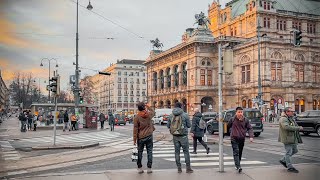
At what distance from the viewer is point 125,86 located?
474 feet

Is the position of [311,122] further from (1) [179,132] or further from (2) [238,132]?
(1) [179,132]

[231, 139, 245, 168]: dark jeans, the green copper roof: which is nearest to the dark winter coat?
[231, 139, 245, 168]: dark jeans

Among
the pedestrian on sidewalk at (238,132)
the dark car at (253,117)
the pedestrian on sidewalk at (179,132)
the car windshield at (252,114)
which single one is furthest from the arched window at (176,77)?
the pedestrian on sidewalk at (179,132)

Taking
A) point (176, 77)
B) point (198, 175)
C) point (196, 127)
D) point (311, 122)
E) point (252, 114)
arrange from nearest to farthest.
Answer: point (198, 175) < point (196, 127) < point (311, 122) < point (252, 114) < point (176, 77)

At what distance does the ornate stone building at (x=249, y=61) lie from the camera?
66.9 metres

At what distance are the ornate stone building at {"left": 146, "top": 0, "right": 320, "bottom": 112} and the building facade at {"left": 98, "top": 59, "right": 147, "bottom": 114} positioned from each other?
138ft

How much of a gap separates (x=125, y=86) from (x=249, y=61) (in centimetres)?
8003

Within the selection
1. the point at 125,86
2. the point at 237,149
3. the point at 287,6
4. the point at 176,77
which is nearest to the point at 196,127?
the point at 237,149

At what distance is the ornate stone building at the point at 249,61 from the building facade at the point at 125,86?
41.9 metres

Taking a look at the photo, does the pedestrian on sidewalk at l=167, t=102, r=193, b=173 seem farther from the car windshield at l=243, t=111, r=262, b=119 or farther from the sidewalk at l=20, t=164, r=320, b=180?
the car windshield at l=243, t=111, r=262, b=119

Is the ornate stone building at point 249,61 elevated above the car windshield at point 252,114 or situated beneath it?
elevated above

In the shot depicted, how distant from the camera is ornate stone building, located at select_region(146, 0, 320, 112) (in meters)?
66.9

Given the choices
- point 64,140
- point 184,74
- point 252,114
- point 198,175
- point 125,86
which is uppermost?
point 125,86

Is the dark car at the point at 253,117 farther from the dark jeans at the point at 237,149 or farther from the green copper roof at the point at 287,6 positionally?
the green copper roof at the point at 287,6
